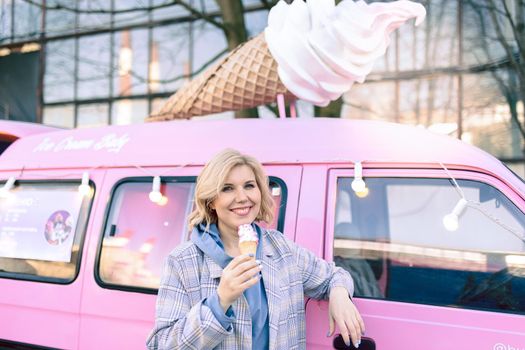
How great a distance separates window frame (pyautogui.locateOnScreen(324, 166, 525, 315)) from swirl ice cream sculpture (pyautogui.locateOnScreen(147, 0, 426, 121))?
28.5 inches

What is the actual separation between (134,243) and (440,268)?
1.78 m

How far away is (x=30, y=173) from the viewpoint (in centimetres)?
377

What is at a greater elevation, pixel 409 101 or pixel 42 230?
pixel 409 101

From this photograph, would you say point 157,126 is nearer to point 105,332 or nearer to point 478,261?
point 105,332

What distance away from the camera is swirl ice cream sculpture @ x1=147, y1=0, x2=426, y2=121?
3033 millimetres

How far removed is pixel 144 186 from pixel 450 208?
70.4 inches

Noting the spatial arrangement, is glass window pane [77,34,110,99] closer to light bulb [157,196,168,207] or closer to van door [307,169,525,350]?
light bulb [157,196,168,207]

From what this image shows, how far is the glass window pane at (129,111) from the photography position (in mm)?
10077

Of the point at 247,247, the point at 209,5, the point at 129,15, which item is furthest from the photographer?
the point at 129,15

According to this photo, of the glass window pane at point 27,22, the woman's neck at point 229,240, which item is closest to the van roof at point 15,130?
the woman's neck at point 229,240

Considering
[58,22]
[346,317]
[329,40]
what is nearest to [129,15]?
[58,22]

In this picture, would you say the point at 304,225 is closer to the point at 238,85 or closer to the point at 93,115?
the point at 238,85

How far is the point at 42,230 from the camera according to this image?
11.8 feet

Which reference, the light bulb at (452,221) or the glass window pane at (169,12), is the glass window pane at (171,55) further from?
the light bulb at (452,221)
